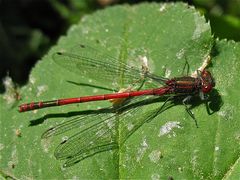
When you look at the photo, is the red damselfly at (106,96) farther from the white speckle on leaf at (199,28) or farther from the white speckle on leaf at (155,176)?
the white speckle on leaf at (155,176)

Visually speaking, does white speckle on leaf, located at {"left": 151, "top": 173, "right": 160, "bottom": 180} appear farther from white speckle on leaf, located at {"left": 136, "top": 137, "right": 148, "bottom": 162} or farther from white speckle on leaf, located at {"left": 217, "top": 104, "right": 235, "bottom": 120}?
white speckle on leaf, located at {"left": 217, "top": 104, "right": 235, "bottom": 120}

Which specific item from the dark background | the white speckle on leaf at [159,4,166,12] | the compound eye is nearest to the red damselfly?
the compound eye

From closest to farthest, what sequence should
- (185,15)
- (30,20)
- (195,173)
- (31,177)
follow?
1. (195,173)
2. (31,177)
3. (185,15)
4. (30,20)

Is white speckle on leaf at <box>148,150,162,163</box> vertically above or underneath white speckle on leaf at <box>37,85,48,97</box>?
underneath

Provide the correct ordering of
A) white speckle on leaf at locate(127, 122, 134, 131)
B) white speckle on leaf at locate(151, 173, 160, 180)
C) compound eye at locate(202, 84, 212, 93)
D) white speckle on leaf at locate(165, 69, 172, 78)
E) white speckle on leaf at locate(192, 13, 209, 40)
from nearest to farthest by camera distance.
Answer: white speckle on leaf at locate(151, 173, 160, 180)
compound eye at locate(202, 84, 212, 93)
white speckle on leaf at locate(127, 122, 134, 131)
white speckle on leaf at locate(192, 13, 209, 40)
white speckle on leaf at locate(165, 69, 172, 78)

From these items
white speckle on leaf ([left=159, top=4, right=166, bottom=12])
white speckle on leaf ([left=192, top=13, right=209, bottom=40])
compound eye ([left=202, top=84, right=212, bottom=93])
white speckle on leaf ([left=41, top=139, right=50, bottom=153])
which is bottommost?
white speckle on leaf ([left=41, top=139, right=50, bottom=153])

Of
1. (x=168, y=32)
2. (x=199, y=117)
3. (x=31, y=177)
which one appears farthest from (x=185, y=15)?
(x=31, y=177)

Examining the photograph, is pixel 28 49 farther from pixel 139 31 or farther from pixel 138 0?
pixel 139 31
